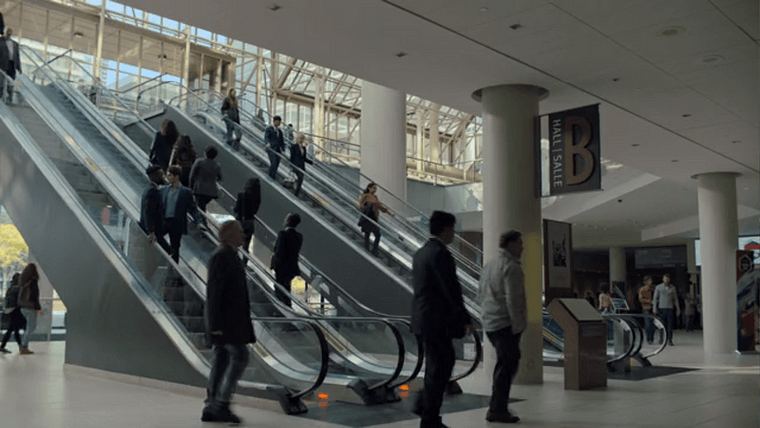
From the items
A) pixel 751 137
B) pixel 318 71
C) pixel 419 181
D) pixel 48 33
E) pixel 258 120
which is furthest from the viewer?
pixel 318 71

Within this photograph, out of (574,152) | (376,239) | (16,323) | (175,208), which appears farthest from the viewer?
(376,239)

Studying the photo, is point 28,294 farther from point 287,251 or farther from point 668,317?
point 668,317

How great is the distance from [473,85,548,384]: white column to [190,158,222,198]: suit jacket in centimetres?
426

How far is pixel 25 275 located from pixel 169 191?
509 cm

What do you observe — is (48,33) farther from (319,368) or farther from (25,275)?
(319,368)

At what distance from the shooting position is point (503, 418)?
641 centimetres

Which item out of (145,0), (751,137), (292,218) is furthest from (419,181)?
(145,0)

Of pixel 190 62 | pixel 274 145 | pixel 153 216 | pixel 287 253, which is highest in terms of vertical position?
pixel 190 62

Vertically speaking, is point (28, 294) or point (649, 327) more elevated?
point (28, 294)

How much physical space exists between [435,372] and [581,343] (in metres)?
4.45

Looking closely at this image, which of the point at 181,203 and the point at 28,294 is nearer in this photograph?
the point at 181,203

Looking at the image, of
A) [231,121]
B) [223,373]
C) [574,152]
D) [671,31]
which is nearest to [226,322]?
[223,373]

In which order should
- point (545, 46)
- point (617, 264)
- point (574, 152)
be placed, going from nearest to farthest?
point (545, 46) < point (574, 152) < point (617, 264)

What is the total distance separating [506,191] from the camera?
9.84 metres
